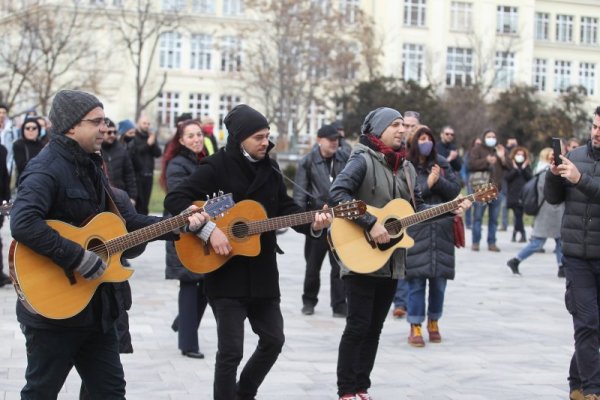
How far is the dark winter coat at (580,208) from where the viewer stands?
7148 mm

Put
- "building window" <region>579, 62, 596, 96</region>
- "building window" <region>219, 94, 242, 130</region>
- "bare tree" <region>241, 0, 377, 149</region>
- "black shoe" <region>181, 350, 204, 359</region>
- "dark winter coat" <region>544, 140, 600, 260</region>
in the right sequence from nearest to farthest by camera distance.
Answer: "dark winter coat" <region>544, 140, 600, 260</region> < "black shoe" <region>181, 350, 204, 359</region> < "bare tree" <region>241, 0, 377, 149</region> < "building window" <region>219, 94, 242, 130</region> < "building window" <region>579, 62, 596, 96</region>

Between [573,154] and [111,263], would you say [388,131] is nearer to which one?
[573,154]

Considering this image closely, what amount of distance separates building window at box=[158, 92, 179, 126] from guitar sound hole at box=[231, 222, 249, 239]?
62969mm

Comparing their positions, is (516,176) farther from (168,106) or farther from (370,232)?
(168,106)

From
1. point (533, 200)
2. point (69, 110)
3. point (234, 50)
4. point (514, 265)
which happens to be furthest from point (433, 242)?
point (234, 50)

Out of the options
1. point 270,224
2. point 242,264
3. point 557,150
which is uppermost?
point 557,150

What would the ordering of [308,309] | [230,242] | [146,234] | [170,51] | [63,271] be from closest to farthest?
[63,271] → [146,234] → [230,242] → [308,309] → [170,51]

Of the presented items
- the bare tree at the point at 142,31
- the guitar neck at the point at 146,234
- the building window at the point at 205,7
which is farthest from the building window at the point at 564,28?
the guitar neck at the point at 146,234

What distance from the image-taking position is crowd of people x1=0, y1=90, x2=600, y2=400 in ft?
17.0

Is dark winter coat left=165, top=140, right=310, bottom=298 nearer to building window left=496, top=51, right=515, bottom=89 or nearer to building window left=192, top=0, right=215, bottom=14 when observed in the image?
building window left=192, top=0, right=215, bottom=14

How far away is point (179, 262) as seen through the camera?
900 cm

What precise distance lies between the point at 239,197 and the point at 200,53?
65453mm

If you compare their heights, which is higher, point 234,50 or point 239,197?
point 234,50

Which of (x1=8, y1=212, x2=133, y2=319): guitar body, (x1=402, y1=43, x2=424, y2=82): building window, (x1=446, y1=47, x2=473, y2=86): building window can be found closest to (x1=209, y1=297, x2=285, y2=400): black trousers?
(x1=8, y1=212, x2=133, y2=319): guitar body
